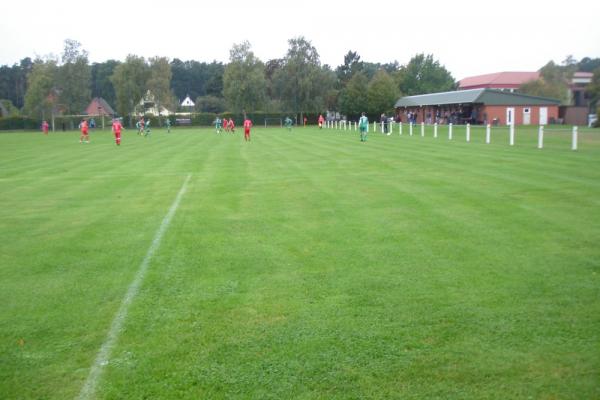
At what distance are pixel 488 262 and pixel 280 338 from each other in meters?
Result: 3.22

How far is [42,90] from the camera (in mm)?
75062

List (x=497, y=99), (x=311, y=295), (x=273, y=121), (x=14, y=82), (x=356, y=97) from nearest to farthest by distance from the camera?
(x=311, y=295), (x=497, y=99), (x=356, y=97), (x=273, y=121), (x=14, y=82)

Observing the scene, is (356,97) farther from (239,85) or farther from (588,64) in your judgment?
(588,64)

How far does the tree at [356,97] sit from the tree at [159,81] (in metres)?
26.6

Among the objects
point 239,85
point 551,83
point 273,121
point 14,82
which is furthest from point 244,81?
point 14,82

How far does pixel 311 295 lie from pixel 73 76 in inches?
3205

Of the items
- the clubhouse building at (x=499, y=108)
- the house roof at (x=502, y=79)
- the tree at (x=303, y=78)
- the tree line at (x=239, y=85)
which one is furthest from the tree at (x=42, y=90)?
the house roof at (x=502, y=79)

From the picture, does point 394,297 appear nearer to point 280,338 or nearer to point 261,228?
point 280,338

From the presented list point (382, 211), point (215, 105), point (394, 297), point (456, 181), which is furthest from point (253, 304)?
point (215, 105)

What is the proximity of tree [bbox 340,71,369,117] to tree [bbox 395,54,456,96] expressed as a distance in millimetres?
21527

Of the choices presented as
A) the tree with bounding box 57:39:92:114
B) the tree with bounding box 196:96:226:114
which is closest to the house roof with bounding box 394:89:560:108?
the tree with bounding box 57:39:92:114

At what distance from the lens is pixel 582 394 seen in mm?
3711

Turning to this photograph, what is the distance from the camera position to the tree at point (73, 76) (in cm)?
7800

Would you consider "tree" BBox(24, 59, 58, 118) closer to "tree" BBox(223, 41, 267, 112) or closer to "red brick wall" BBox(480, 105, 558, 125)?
"tree" BBox(223, 41, 267, 112)
